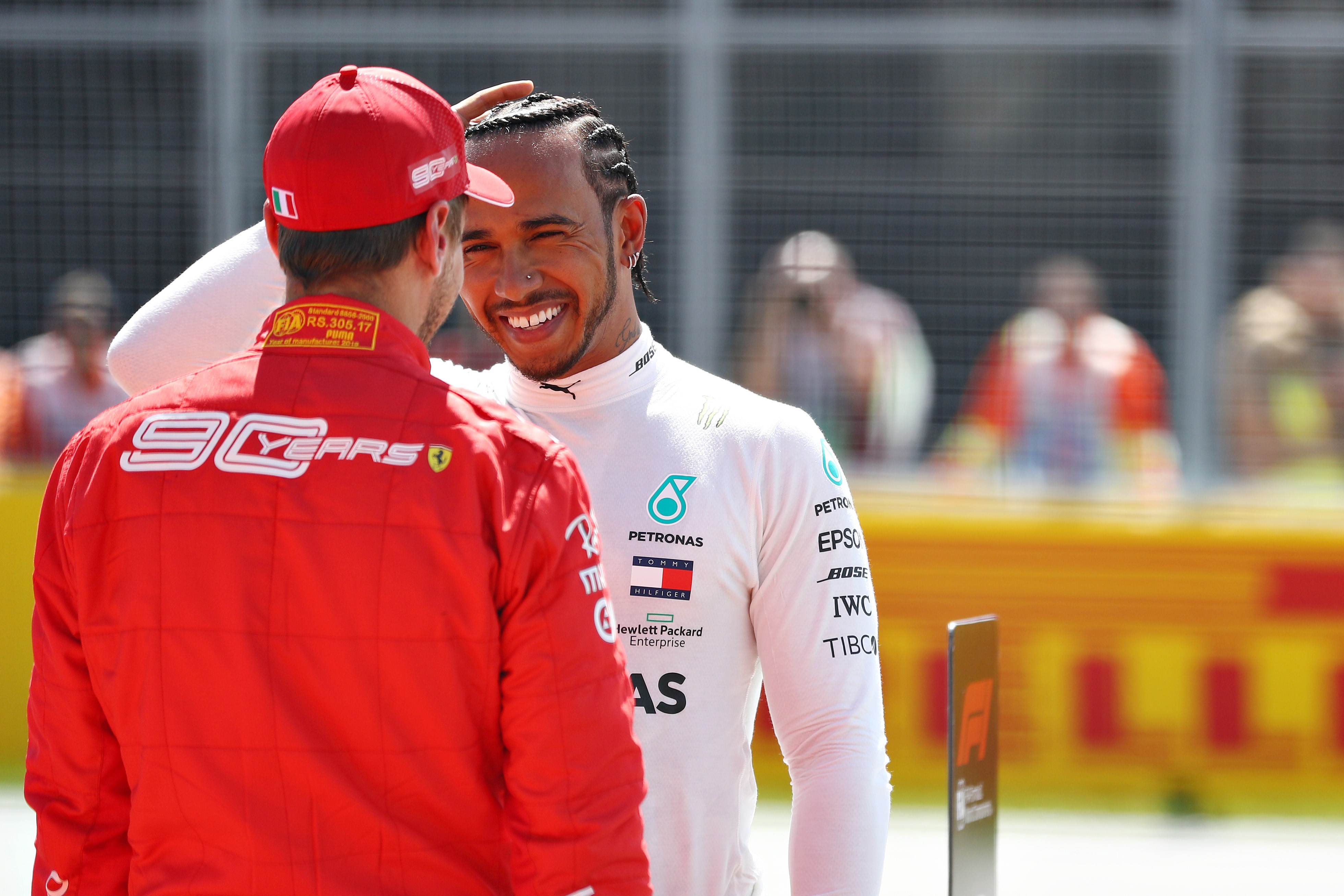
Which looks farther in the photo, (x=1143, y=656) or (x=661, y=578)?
(x=1143, y=656)

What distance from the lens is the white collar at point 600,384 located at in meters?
2.06

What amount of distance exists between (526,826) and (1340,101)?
5.59 metres

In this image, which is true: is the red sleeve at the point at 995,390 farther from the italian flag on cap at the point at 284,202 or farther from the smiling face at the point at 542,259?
the italian flag on cap at the point at 284,202

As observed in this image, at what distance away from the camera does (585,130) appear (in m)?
2.08

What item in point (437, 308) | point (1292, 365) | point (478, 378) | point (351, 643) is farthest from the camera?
point (1292, 365)

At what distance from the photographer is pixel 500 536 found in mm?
1399

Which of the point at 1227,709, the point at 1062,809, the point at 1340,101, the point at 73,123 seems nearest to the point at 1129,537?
the point at 1227,709

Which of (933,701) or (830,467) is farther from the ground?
(830,467)

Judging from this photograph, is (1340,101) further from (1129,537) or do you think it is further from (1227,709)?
(1227,709)

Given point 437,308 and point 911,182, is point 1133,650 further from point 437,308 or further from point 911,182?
point 437,308

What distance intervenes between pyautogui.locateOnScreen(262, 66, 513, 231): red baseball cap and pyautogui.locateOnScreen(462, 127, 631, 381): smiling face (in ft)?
1.38

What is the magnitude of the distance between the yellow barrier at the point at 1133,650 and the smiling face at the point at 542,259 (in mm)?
3899

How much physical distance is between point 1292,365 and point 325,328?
5.40 metres

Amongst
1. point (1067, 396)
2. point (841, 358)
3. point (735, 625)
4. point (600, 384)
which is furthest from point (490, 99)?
point (1067, 396)
